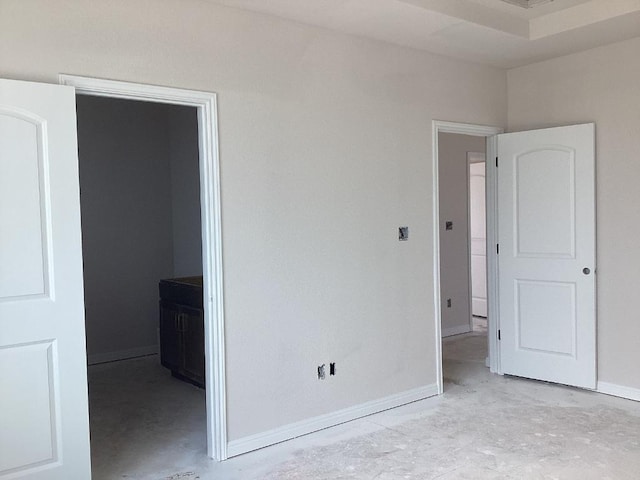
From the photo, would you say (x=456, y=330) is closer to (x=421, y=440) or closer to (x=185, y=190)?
(x=421, y=440)

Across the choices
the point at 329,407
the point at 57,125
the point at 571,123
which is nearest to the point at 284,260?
the point at 329,407

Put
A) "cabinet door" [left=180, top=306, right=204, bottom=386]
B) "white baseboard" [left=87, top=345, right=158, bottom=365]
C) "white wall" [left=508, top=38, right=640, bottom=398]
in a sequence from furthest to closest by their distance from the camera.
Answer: "white baseboard" [left=87, top=345, right=158, bottom=365]
"cabinet door" [left=180, top=306, right=204, bottom=386]
"white wall" [left=508, top=38, right=640, bottom=398]

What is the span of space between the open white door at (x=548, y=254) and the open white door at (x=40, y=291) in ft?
11.3

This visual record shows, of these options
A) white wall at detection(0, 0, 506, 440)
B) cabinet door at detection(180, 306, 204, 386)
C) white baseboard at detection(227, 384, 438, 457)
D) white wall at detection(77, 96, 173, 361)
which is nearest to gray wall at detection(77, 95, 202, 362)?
white wall at detection(77, 96, 173, 361)

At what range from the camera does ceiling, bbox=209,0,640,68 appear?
336 centimetres

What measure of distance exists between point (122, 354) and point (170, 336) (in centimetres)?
110

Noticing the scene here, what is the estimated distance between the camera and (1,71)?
258 centimetres

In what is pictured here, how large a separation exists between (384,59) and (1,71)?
2.48 meters

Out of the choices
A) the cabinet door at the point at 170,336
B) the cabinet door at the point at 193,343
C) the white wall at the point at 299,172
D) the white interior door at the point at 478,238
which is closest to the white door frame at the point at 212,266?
the white wall at the point at 299,172

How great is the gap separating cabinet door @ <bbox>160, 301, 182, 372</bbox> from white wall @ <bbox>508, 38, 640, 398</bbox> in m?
3.47

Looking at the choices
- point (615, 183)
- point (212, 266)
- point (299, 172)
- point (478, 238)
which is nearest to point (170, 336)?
point (212, 266)

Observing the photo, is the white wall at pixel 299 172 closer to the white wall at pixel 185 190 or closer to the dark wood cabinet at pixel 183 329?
the dark wood cabinet at pixel 183 329

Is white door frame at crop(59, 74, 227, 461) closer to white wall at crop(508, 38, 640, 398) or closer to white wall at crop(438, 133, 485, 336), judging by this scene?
white wall at crop(508, 38, 640, 398)

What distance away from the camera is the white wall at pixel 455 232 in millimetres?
6398
